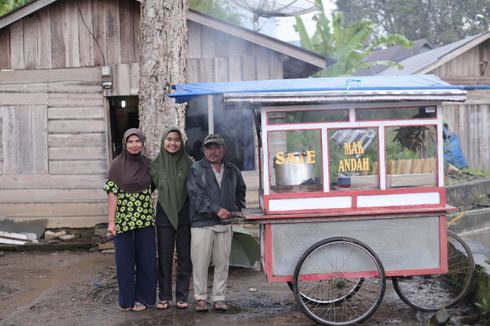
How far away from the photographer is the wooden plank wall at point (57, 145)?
9.58 metres

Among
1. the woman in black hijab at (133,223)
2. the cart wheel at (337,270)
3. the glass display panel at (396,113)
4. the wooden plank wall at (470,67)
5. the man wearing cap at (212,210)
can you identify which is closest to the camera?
the cart wheel at (337,270)

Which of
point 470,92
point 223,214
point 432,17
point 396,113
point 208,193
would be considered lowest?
point 223,214

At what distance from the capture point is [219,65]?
953 cm

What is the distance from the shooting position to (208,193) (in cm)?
554

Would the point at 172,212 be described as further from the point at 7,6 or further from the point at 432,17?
the point at 432,17

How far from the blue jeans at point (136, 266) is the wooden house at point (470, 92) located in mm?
11528

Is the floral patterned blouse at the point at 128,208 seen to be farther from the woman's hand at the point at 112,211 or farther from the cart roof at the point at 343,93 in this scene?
the cart roof at the point at 343,93

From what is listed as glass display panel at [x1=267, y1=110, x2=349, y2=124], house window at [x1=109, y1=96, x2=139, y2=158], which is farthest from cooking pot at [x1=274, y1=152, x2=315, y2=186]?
house window at [x1=109, y1=96, x2=139, y2=158]

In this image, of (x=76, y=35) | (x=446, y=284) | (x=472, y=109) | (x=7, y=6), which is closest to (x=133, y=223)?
(x=446, y=284)

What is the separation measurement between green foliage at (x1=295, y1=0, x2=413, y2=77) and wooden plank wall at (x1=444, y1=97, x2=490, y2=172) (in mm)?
2338

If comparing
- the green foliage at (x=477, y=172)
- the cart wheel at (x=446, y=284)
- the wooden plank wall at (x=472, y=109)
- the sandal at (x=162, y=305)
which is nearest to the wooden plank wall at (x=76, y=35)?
the sandal at (x=162, y=305)

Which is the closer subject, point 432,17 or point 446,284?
point 446,284

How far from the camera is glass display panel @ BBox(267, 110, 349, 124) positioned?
206 inches

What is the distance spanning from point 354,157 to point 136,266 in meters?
2.44
